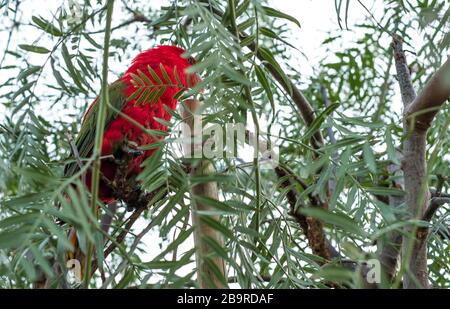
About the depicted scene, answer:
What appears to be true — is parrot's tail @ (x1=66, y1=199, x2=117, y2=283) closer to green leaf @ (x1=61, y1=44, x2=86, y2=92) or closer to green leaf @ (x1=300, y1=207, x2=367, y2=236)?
green leaf @ (x1=61, y1=44, x2=86, y2=92)

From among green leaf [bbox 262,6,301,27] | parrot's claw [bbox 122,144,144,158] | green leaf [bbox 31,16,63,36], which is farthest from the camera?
parrot's claw [bbox 122,144,144,158]

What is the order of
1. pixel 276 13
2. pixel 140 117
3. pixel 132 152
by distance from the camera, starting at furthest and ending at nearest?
pixel 140 117 < pixel 132 152 < pixel 276 13

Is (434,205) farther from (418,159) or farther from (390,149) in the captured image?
(390,149)

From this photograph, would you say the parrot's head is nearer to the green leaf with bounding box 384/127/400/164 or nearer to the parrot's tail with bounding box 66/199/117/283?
the parrot's tail with bounding box 66/199/117/283

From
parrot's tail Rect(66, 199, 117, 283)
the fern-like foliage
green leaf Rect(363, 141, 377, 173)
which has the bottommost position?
parrot's tail Rect(66, 199, 117, 283)

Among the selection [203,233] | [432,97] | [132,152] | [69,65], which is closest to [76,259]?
[132,152]

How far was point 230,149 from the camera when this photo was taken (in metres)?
1.05

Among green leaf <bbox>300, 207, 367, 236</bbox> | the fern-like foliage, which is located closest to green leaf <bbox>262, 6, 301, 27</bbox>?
the fern-like foliage

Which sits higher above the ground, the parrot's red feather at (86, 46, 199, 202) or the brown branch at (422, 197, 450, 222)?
the parrot's red feather at (86, 46, 199, 202)

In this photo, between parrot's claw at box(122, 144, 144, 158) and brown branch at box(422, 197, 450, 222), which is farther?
parrot's claw at box(122, 144, 144, 158)


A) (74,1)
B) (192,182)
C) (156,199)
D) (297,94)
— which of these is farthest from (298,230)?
(192,182)

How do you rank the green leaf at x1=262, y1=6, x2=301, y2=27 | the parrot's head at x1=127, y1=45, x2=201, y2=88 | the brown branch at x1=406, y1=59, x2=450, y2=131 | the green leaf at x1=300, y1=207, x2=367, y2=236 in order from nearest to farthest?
1. the green leaf at x1=300, y1=207, x2=367, y2=236
2. the green leaf at x1=262, y1=6, x2=301, y2=27
3. the brown branch at x1=406, y1=59, x2=450, y2=131
4. the parrot's head at x1=127, y1=45, x2=201, y2=88

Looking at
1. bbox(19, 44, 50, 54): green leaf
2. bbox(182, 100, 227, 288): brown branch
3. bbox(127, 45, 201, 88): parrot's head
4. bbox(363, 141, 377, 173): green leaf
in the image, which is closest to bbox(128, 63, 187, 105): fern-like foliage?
bbox(182, 100, 227, 288): brown branch
